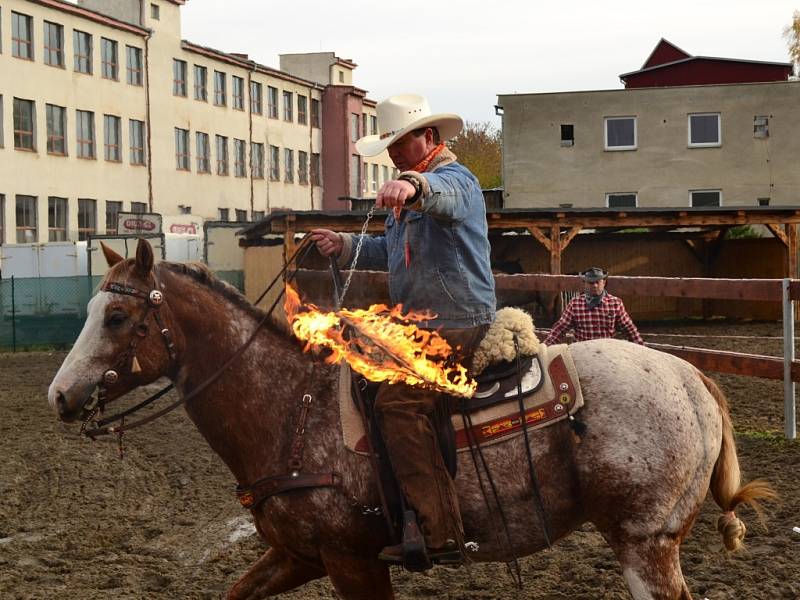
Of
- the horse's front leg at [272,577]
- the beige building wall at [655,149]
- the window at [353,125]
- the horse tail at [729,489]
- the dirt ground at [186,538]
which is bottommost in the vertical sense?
the dirt ground at [186,538]

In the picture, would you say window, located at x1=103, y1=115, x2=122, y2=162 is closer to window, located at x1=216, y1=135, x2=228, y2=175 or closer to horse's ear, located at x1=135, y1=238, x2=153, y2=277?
window, located at x1=216, y1=135, x2=228, y2=175

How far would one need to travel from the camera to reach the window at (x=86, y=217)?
4212 cm

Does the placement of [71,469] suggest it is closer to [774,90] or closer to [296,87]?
[774,90]

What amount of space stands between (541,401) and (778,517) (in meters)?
3.19

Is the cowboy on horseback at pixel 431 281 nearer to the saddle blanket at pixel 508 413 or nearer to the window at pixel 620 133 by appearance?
the saddle blanket at pixel 508 413

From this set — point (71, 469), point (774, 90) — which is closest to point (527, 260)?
point (774, 90)

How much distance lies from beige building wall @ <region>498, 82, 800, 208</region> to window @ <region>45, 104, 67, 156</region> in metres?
18.4

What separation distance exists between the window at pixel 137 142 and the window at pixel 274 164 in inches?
444

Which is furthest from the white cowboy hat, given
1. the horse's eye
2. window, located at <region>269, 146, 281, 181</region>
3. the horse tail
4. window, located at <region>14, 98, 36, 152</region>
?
window, located at <region>269, 146, 281, 181</region>

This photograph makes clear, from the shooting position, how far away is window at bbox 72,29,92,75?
4156cm

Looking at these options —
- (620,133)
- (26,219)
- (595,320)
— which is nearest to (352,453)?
(595,320)

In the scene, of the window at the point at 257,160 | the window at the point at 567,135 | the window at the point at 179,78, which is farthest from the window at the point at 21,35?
the window at the point at 567,135

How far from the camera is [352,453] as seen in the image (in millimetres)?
3990

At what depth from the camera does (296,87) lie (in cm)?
5697
